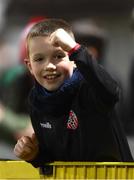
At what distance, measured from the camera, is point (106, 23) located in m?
1.57

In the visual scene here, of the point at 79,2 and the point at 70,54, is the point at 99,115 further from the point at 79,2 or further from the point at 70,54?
the point at 79,2

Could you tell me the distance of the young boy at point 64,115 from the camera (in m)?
1.04

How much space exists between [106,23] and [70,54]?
65 centimetres

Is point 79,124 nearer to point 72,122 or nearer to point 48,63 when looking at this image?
point 72,122

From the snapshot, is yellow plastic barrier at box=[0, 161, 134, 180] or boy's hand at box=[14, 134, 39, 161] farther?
boy's hand at box=[14, 134, 39, 161]

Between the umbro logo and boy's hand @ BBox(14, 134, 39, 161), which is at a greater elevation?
the umbro logo

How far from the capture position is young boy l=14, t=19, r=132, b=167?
Result: 1.04m

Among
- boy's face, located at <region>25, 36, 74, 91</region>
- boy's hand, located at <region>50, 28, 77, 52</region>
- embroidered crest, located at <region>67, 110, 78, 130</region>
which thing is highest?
boy's hand, located at <region>50, 28, 77, 52</region>

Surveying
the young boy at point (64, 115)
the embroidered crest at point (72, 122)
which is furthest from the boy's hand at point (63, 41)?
the embroidered crest at point (72, 122)

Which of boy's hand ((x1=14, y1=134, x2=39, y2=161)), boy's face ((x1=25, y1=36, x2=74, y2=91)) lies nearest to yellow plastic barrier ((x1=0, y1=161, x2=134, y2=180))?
boy's hand ((x1=14, y1=134, x2=39, y2=161))

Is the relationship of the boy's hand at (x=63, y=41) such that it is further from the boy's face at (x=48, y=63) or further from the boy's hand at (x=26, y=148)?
the boy's hand at (x=26, y=148)

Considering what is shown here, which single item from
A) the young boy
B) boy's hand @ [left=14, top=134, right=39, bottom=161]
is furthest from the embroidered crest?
boy's hand @ [left=14, top=134, right=39, bottom=161]

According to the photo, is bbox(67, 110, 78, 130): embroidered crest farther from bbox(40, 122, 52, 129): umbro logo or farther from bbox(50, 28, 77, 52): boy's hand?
bbox(50, 28, 77, 52): boy's hand

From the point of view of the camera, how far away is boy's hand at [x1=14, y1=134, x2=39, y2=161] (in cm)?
107
